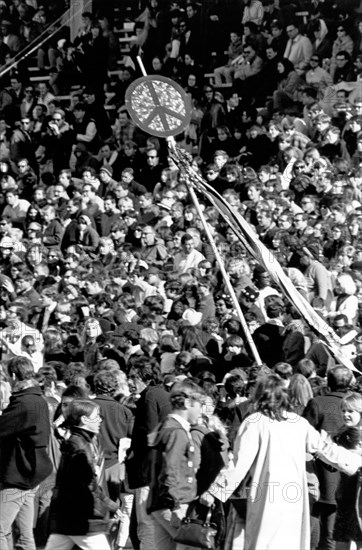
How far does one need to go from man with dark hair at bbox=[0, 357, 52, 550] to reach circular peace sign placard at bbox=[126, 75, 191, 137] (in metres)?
5.06

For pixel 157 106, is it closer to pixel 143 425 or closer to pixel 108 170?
pixel 143 425

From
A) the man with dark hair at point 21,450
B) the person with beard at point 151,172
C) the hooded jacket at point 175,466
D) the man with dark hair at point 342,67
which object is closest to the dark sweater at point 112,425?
the man with dark hair at point 21,450

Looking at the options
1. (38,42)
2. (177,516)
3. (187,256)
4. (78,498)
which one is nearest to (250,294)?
(187,256)

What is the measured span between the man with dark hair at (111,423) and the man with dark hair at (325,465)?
1355 mm

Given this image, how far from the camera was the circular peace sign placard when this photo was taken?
1516 cm

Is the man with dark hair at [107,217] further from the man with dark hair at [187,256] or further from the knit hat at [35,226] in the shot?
the man with dark hair at [187,256]

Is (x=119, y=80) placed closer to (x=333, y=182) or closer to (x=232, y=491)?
(x=333, y=182)

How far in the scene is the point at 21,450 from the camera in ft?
34.8

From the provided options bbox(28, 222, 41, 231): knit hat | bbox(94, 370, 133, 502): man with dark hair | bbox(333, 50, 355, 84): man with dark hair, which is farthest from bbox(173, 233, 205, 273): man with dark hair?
bbox(333, 50, 355, 84): man with dark hair

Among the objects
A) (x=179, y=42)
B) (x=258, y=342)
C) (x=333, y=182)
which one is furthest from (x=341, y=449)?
(x=179, y=42)

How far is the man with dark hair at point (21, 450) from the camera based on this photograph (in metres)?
10.5

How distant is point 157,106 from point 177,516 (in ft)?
22.0

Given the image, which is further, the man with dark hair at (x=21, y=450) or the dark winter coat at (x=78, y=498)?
the man with dark hair at (x=21, y=450)

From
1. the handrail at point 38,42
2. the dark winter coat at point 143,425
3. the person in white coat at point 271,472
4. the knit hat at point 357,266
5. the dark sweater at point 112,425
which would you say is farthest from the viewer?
the handrail at point 38,42
